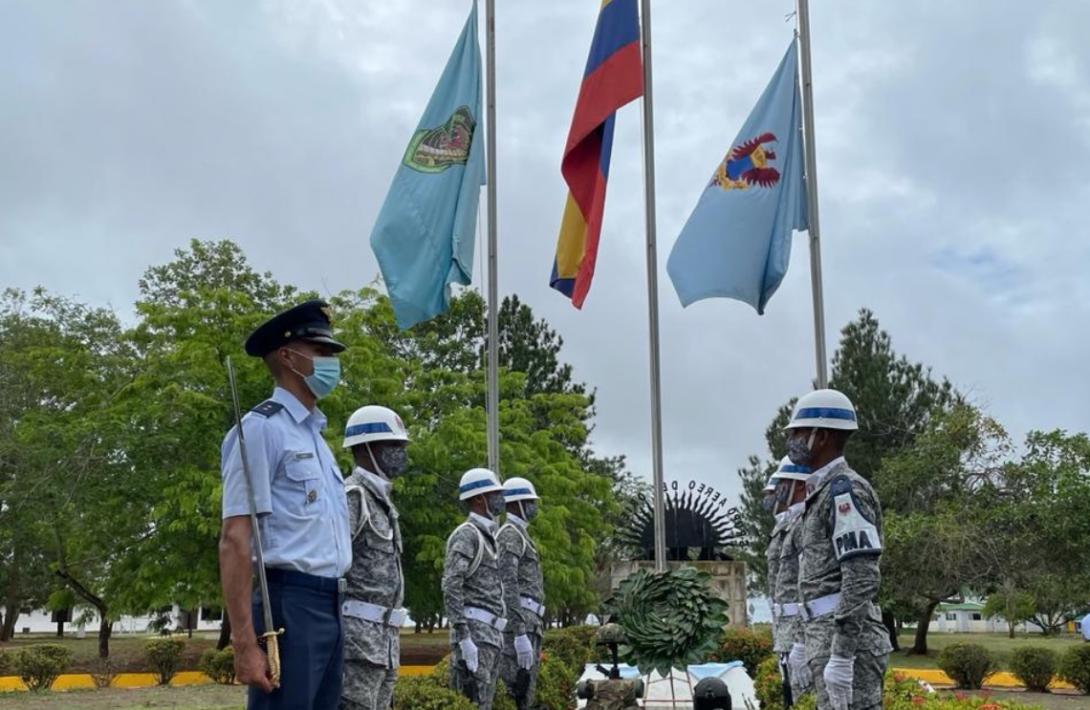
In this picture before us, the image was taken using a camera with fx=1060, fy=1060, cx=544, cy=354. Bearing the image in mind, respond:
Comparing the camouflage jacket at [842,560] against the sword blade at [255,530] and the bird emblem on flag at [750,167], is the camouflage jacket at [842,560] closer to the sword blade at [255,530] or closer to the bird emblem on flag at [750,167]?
the sword blade at [255,530]

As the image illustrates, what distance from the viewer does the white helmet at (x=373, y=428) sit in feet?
21.1

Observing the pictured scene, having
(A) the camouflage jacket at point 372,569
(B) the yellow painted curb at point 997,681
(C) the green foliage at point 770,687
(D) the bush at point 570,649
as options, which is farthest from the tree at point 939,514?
(A) the camouflage jacket at point 372,569

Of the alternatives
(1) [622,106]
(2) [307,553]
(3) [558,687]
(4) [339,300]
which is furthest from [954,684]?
(2) [307,553]

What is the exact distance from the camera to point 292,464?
3.85 m

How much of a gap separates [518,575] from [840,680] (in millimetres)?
5138

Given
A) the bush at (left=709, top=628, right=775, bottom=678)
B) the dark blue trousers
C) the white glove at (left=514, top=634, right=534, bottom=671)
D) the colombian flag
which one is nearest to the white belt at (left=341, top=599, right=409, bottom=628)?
the dark blue trousers

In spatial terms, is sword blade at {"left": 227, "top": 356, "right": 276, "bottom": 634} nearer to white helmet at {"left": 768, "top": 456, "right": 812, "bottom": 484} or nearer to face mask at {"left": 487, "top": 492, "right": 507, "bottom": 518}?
face mask at {"left": 487, "top": 492, "right": 507, "bottom": 518}

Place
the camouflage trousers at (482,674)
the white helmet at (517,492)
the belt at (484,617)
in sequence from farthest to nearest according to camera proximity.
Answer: the white helmet at (517,492) → the belt at (484,617) → the camouflage trousers at (482,674)

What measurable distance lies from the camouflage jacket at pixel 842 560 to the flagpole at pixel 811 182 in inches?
202

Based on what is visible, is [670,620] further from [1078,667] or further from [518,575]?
[1078,667]

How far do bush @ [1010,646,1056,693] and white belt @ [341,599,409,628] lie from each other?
13653 mm

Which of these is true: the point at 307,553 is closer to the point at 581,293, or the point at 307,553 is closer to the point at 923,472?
the point at 581,293

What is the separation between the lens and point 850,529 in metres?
5.19

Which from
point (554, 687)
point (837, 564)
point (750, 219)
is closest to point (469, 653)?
point (554, 687)
